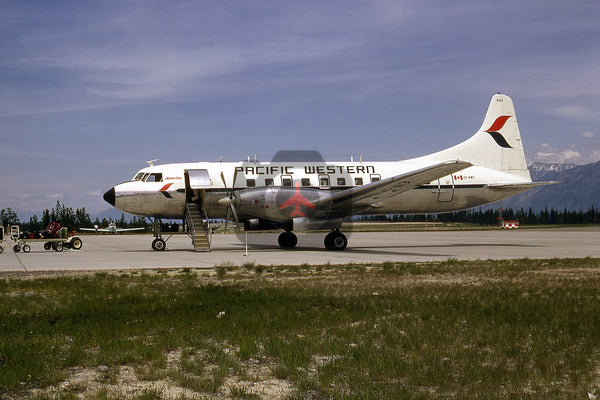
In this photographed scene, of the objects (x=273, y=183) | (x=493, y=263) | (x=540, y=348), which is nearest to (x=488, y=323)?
(x=540, y=348)

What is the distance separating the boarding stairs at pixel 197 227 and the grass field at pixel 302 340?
11.7 m

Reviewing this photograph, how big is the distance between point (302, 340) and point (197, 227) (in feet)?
60.0

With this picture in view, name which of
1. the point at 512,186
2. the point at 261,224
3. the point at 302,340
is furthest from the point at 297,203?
the point at 302,340

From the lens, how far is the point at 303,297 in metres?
10.2

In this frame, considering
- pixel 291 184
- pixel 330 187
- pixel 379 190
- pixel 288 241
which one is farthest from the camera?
pixel 288 241

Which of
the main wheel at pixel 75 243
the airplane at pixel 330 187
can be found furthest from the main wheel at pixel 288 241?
the main wheel at pixel 75 243

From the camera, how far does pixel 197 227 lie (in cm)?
2447

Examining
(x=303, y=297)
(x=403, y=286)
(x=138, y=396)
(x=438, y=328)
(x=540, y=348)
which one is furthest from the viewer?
(x=403, y=286)

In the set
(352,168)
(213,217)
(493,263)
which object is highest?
(352,168)

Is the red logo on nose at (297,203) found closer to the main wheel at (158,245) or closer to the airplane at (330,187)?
the airplane at (330,187)

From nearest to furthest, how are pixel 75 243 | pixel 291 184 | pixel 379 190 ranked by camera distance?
1. pixel 379 190
2. pixel 291 184
3. pixel 75 243

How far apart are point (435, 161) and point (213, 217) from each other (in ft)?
39.5

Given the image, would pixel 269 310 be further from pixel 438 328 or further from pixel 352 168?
pixel 352 168

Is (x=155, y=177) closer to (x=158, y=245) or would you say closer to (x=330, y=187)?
(x=158, y=245)
